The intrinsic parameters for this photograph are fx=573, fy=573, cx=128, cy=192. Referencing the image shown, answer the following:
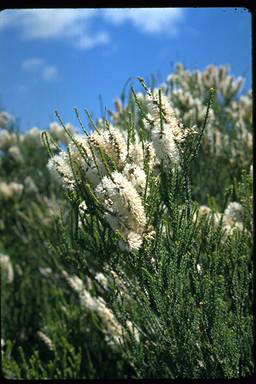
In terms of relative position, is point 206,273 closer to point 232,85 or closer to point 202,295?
point 202,295

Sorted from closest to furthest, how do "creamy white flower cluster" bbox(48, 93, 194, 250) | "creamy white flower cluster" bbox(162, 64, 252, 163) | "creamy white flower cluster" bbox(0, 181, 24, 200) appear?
"creamy white flower cluster" bbox(48, 93, 194, 250), "creamy white flower cluster" bbox(162, 64, 252, 163), "creamy white flower cluster" bbox(0, 181, 24, 200)

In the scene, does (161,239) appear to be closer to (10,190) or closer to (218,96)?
(218,96)

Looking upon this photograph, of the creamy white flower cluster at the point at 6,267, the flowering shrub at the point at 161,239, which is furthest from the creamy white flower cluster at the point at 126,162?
the creamy white flower cluster at the point at 6,267

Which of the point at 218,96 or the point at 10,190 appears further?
the point at 10,190

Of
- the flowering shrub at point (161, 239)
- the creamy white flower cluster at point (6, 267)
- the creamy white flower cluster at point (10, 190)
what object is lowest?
the flowering shrub at point (161, 239)

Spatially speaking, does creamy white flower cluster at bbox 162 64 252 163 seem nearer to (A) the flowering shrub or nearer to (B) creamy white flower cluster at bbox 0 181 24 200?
(A) the flowering shrub

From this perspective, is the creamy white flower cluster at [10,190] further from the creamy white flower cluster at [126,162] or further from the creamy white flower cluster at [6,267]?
the creamy white flower cluster at [126,162]

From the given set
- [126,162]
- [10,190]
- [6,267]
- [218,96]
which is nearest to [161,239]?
[126,162]

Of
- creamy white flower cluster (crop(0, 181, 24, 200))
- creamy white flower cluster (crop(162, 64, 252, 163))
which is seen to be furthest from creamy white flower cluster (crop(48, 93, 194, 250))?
creamy white flower cluster (crop(0, 181, 24, 200))
